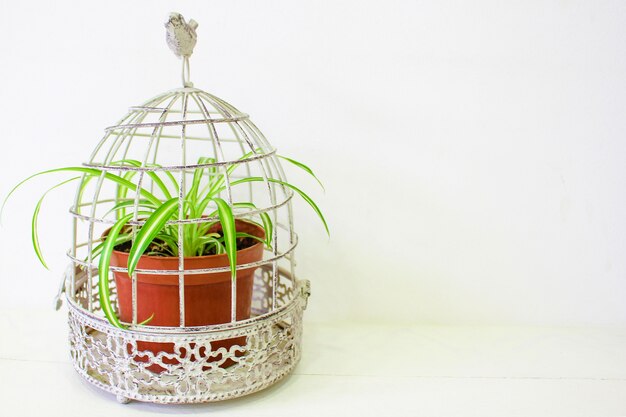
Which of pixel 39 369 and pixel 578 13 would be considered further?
pixel 578 13

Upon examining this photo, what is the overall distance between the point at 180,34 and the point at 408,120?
48cm

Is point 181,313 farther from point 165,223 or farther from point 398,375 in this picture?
point 398,375

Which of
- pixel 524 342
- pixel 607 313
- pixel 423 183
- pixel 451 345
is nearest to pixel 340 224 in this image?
pixel 423 183

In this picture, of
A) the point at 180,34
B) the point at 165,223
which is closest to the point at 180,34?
the point at 180,34

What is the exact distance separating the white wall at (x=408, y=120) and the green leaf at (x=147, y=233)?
1.39 feet

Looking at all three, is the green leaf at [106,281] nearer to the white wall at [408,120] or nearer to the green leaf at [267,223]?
the green leaf at [267,223]

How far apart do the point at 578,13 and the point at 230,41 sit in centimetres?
65

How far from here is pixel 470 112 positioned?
1.30m

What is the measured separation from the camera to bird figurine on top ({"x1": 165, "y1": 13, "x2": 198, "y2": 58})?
1012 mm

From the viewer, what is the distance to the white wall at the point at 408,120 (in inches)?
50.6

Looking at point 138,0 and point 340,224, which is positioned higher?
point 138,0

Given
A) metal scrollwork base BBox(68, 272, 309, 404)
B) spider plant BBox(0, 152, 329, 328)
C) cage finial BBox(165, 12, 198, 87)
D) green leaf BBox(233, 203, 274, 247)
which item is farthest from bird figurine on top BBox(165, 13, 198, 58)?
metal scrollwork base BBox(68, 272, 309, 404)

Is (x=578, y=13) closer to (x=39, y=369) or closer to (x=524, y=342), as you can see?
(x=524, y=342)

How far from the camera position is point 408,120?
131cm
